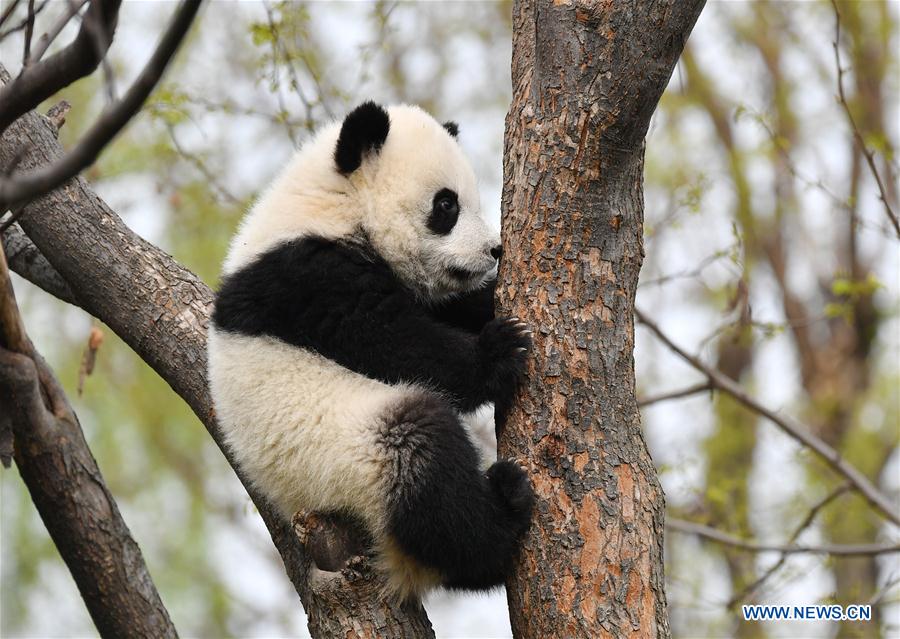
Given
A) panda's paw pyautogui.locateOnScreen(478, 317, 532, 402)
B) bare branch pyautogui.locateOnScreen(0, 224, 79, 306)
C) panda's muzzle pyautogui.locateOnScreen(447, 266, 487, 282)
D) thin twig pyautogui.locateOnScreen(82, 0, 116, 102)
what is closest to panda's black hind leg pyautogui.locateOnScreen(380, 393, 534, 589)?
panda's paw pyautogui.locateOnScreen(478, 317, 532, 402)

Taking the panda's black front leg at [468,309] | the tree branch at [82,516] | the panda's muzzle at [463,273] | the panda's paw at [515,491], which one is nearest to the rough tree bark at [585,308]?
the panda's paw at [515,491]

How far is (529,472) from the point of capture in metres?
3.46

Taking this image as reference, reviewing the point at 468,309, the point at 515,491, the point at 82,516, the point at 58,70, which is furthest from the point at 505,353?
the point at 82,516

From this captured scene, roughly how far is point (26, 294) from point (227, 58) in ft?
12.4

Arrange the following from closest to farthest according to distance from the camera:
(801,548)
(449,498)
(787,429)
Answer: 1. (449,498)
2. (801,548)
3. (787,429)

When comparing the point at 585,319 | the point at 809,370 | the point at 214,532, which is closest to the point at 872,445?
the point at 809,370

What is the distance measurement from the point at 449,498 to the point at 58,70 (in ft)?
6.44

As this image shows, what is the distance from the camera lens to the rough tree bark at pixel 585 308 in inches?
128

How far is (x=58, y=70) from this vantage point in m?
2.45

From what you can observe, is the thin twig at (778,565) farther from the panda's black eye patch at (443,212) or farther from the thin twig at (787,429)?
the panda's black eye patch at (443,212)

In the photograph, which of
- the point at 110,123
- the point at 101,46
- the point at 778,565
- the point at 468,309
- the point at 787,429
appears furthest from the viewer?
the point at 787,429

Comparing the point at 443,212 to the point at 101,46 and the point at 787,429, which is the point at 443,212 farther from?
the point at 787,429

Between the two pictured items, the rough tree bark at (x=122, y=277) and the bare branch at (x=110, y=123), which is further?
the rough tree bark at (x=122, y=277)

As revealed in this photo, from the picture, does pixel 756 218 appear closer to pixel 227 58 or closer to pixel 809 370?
pixel 809 370
